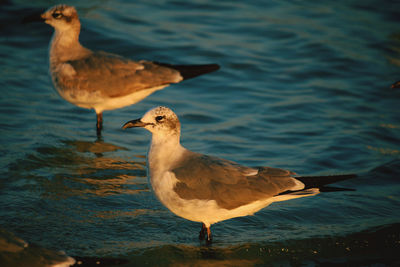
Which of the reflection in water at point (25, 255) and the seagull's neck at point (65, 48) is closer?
the reflection in water at point (25, 255)

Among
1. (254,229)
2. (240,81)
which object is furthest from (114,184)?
(240,81)

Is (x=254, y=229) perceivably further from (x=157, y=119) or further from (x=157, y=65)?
(x=157, y=65)

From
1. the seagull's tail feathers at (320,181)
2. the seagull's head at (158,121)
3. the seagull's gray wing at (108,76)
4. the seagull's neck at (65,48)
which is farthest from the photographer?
the seagull's neck at (65,48)

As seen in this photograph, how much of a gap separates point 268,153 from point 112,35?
5.66 metres

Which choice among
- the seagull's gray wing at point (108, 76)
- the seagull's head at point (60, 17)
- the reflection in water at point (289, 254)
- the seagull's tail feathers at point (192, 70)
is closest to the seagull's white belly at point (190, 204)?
the reflection in water at point (289, 254)

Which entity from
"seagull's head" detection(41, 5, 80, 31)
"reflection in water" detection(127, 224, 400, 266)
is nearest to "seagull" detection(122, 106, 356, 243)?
"reflection in water" detection(127, 224, 400, 266)

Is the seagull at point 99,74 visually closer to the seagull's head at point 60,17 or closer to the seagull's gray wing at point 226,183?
the seagull's head at point 60,17

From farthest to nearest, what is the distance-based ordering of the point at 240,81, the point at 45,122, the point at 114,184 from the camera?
the point at 240,81, the point at 45,122, the point at 114,184

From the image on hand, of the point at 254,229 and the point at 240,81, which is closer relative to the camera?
the point at 254,229

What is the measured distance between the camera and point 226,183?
4.96 metres

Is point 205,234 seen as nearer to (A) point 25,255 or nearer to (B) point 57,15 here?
(A) point 25,255

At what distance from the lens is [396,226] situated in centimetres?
565

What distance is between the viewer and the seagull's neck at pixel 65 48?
8.11 meters

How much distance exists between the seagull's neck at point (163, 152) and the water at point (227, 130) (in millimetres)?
705
